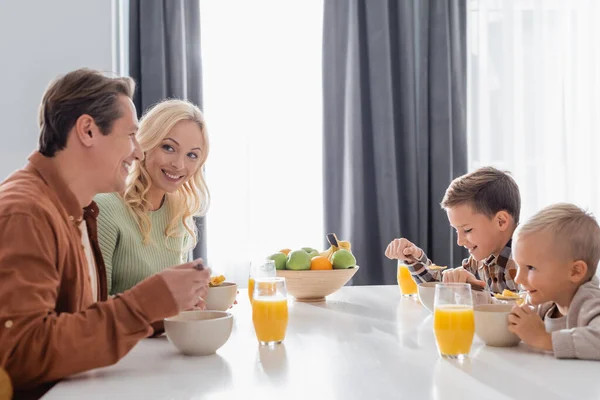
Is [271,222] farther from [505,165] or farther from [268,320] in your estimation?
[268,320]

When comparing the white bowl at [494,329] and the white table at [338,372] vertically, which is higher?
the white bowl at [494,329]

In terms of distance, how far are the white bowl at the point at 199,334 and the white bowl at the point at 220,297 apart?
0.41m

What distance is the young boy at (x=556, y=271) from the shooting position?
1226mm

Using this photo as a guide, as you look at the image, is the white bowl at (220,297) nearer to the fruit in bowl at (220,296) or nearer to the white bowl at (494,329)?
the fruit in bowl at (220,296)

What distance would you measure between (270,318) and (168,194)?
3.26 ft

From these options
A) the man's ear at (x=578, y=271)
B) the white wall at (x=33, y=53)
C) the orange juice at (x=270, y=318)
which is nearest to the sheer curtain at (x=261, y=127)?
the white wall at (x=33, y=53)

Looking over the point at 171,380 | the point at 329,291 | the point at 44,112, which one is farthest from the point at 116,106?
the point at 329,291

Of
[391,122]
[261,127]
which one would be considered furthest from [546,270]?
[261,127]

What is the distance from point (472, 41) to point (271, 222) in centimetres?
162

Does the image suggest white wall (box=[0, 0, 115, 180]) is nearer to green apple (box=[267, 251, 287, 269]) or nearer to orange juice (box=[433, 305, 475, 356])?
green apple (box=[267, 251, 287, 269])

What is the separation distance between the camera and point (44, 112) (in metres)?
1.28

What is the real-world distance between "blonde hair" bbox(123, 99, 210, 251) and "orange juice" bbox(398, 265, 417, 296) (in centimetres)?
72

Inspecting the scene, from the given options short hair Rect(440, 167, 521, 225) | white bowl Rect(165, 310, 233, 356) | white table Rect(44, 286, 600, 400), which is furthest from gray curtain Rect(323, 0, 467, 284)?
white bowl Rect(165, 310, 233, 356)

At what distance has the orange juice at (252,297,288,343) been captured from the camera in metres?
1.29
